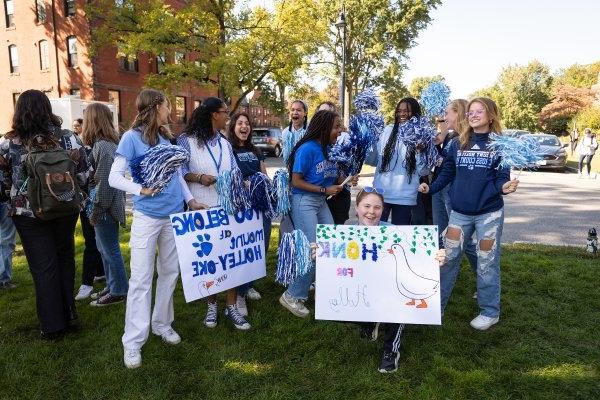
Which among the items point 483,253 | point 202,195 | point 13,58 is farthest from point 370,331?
point 13,58

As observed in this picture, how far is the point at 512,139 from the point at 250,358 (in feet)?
8.40

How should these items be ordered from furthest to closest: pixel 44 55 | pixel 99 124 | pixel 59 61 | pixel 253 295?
pixel 44 55 → pixel 59 61 → pixel 253 295 → pixel 99 124

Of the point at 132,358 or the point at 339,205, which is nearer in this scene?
the point at 132,358

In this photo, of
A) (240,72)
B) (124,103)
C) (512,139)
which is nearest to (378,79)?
(240,72)

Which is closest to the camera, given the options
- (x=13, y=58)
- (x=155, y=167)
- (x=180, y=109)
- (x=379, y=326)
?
(x=155, y=167)

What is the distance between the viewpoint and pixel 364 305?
3018mm

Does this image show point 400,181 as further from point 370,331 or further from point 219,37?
point 219,37

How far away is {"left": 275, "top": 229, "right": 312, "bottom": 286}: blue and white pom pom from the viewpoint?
3387 millimetres

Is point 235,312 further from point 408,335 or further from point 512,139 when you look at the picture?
point 512,139

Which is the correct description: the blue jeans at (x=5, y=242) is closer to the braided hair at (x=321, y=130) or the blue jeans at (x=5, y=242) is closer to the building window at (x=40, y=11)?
the braided hair at (x=321, y=130)

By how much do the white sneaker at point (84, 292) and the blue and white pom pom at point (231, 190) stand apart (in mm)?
1988

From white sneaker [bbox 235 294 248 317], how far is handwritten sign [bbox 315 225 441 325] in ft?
3.49

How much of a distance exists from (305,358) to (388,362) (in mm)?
599

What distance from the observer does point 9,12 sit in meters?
25.2
